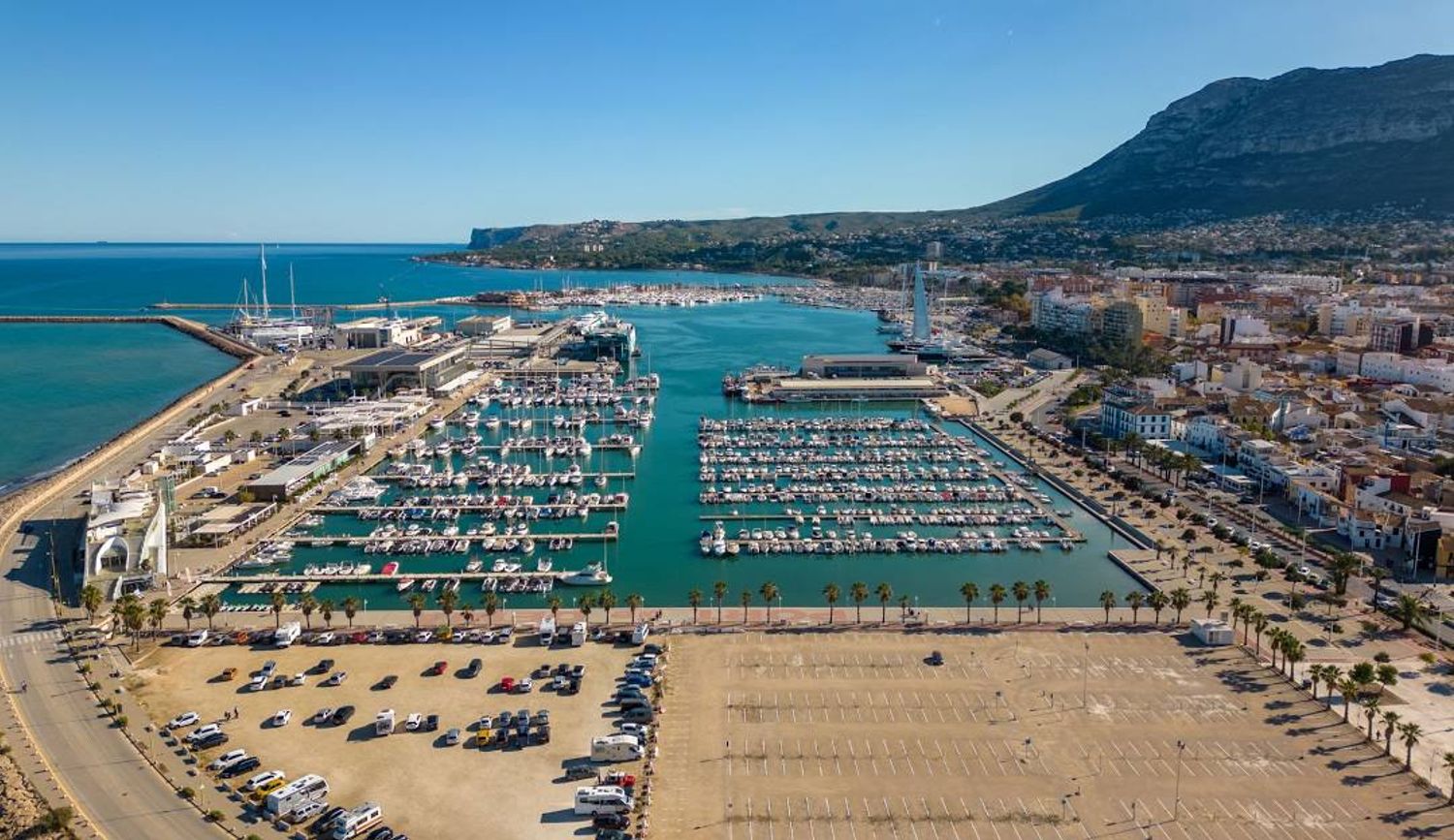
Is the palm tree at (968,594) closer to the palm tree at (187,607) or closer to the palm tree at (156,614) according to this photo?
the palm tree at (187,607)

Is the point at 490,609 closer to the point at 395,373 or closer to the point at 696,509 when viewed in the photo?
the point at 696,509

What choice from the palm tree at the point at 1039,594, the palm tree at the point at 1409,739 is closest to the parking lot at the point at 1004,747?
the palm tree at the point at 1409,739

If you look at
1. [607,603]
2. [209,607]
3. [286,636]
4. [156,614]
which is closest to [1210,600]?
[607,603]

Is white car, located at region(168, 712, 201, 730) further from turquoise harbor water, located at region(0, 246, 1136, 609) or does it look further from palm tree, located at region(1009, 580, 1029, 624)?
palm tree, located at region(1009, 580, 1029, 624)

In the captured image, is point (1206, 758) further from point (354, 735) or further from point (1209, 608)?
point (354, 735)

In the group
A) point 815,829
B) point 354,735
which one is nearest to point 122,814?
point 354,735

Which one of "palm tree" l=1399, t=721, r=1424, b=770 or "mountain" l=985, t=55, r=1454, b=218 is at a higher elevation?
"mountain" l=985, t=55, r=1454, b=218

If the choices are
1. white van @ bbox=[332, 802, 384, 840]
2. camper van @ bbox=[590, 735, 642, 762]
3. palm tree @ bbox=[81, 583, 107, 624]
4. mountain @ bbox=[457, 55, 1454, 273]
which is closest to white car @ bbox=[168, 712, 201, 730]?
white van @ bbox=[332, 802, 384, 840]
